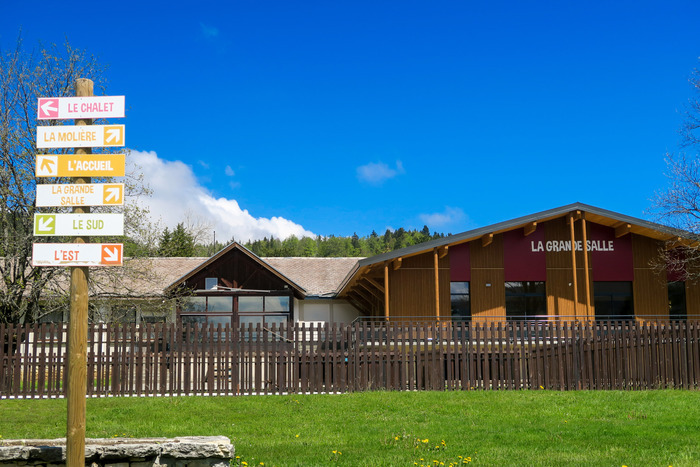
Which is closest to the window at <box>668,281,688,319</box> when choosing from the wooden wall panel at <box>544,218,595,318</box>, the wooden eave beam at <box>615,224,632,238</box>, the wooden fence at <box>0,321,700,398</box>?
the wooden eave beam at <box>615,224,632,238</box>

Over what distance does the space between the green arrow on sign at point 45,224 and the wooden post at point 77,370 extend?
0.32 meters

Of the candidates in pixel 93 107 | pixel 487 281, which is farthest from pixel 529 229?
pixel 93 107

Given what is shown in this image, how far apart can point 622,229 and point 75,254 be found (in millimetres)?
22196

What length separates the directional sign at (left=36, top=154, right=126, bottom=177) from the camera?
21.6 feet

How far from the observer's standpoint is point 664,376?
15031mm

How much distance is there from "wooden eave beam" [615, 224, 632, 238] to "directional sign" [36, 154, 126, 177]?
21.3 meters

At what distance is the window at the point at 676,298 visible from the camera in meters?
24.8

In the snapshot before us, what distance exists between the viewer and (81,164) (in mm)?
6594

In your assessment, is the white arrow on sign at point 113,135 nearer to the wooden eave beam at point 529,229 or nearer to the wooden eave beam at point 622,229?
the wooden eave beam at point 529,229

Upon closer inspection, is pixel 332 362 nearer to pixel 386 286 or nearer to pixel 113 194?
pixel 386 286

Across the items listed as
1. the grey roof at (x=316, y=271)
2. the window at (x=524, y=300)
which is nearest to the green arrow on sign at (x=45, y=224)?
the window at (x=524, y=300)

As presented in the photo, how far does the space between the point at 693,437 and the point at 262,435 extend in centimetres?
632

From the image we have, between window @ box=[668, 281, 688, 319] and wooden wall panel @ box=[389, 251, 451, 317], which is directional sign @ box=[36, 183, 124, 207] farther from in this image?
window @ box=[668, 281, 688, 319]

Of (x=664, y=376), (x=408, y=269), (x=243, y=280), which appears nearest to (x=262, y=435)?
(x=664, y=376)
